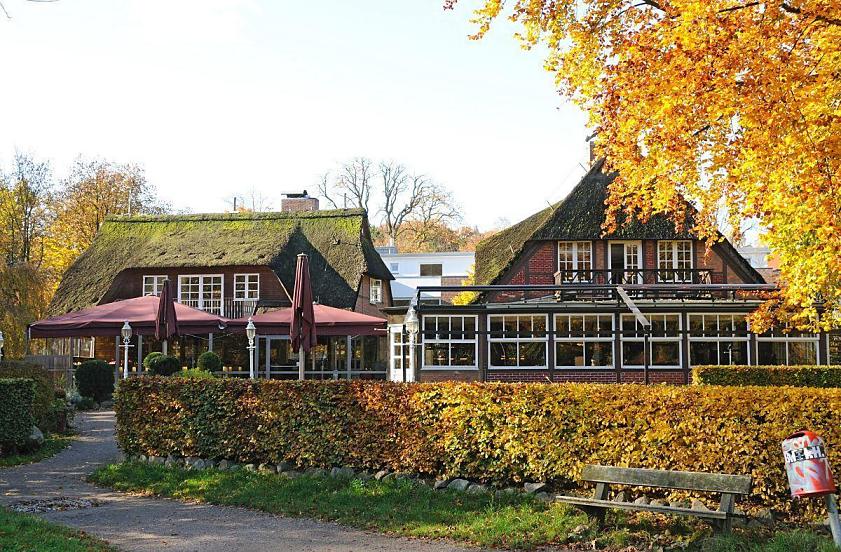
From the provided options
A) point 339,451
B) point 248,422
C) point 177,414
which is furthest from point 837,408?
point 177,414

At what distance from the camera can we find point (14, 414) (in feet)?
47.8

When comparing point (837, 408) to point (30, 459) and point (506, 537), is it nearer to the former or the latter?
point (506, 537)

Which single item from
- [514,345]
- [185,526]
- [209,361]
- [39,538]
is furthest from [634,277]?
[39,538]

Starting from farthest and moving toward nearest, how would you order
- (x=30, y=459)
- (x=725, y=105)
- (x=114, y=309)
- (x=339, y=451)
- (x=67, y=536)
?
(x=114, y=309)
(x=30, y=459)
(x=339, y=451)
(x=725, y=105)
(x=67, y=536)

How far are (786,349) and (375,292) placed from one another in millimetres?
18798

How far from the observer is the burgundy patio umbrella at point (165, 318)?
20.2 meters

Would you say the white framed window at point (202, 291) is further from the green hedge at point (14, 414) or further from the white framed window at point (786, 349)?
the white framed window at point (786, 349)

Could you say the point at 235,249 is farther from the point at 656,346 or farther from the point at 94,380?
the point at 656,346

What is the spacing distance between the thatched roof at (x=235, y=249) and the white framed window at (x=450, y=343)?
970 centimetres

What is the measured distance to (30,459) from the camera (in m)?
14.4

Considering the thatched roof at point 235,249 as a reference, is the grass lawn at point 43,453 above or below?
below

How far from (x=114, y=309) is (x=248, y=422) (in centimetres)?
1888

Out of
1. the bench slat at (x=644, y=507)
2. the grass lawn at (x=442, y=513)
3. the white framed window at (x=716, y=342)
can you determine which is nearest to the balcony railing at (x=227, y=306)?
the white framed window at (x=716, y=342)

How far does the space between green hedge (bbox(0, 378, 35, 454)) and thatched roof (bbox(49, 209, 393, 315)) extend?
62.4 feet
